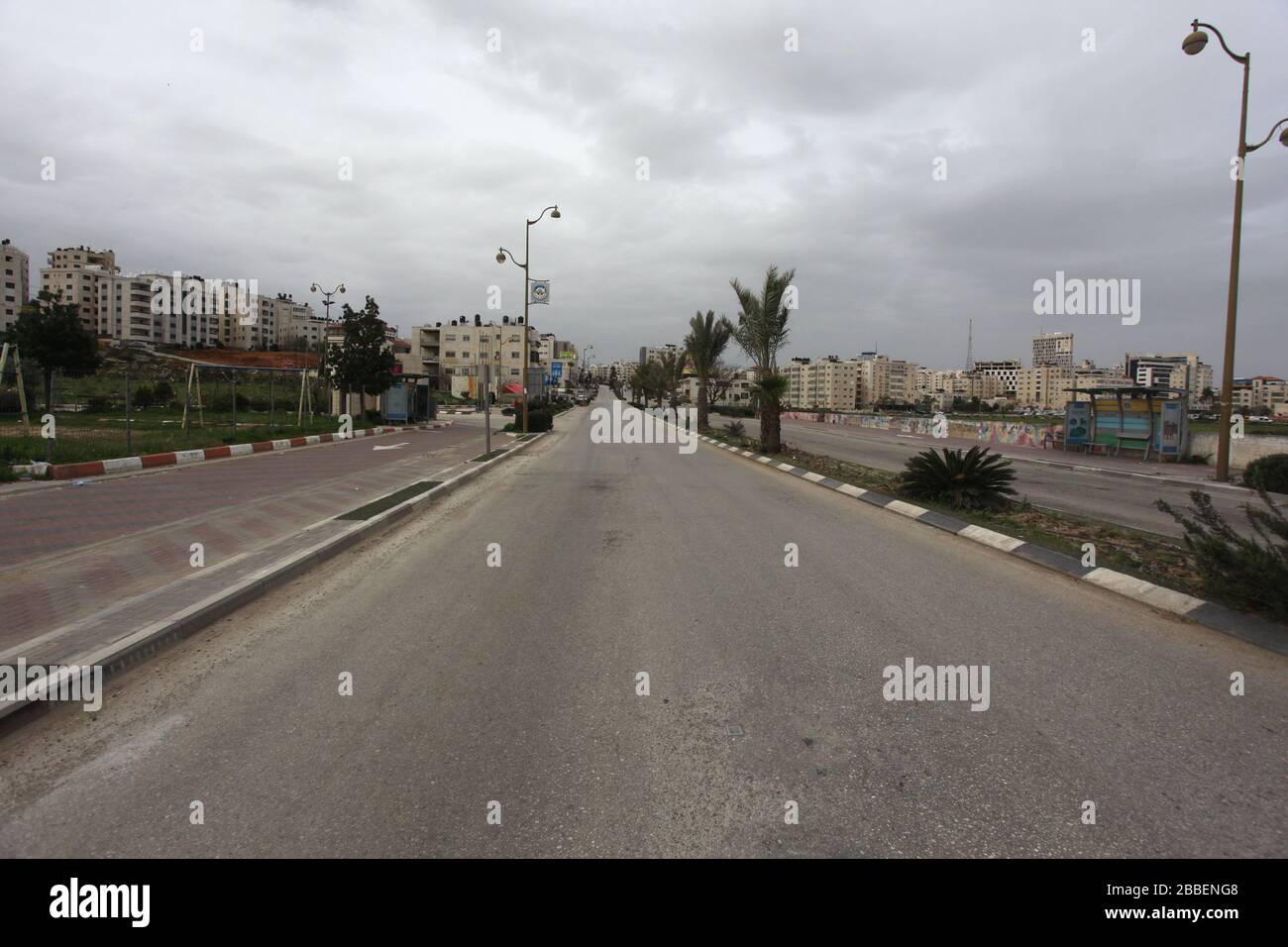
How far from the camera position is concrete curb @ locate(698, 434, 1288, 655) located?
5008 mm

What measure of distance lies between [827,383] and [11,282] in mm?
157264

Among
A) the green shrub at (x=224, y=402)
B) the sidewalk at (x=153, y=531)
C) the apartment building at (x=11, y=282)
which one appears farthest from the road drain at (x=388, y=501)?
the apartment building at (x=11, y=282)

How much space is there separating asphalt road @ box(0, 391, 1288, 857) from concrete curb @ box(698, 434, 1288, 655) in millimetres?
212

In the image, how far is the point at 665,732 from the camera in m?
3.45

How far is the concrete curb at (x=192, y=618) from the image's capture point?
12.2 ft

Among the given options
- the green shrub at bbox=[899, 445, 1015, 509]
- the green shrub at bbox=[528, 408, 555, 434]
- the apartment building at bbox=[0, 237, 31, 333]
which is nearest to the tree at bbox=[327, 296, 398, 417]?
the green shrub at bbox=[528, 408, 555, 434]

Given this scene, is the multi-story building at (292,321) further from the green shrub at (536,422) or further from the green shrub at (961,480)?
the green shrub at (961,480)

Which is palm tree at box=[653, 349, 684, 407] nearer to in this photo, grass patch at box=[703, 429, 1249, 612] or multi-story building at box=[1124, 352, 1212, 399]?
grass patch at box=[703, 429, 1249, 612]

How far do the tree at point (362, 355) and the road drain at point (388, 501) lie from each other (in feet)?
70.4
